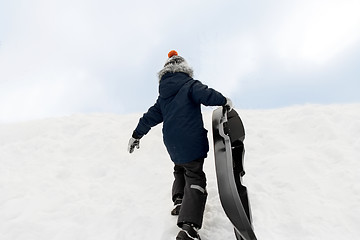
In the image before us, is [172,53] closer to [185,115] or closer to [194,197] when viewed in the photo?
[185,115]

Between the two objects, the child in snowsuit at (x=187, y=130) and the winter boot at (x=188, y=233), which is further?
the child in snowsuit at (x=187, y=130)

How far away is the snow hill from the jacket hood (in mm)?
1439

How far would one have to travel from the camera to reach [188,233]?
318cm

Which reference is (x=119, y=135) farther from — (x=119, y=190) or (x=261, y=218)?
(x=261, y=218)

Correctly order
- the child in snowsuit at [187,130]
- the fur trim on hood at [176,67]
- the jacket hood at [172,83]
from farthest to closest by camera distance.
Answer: the fur trim on hood at [176,67]
the jacket hood at [172,83]
the child in snowsuit at [187,130]

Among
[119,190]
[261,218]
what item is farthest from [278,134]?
[119,190]

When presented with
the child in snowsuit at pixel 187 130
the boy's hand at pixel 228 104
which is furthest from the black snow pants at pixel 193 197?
the boy's hand at pixel 228 104

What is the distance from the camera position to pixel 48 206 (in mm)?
4195

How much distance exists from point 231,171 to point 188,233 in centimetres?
78

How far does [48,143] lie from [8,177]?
1289 millimetres

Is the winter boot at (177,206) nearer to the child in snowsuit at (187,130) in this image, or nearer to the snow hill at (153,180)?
the child in snowsuit at (187,130)

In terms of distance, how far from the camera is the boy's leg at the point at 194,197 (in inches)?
127

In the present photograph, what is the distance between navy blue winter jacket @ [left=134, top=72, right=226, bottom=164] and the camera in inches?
133

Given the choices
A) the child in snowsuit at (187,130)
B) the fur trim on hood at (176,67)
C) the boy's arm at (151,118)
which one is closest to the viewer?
the child in snowsuit at (187,130)
